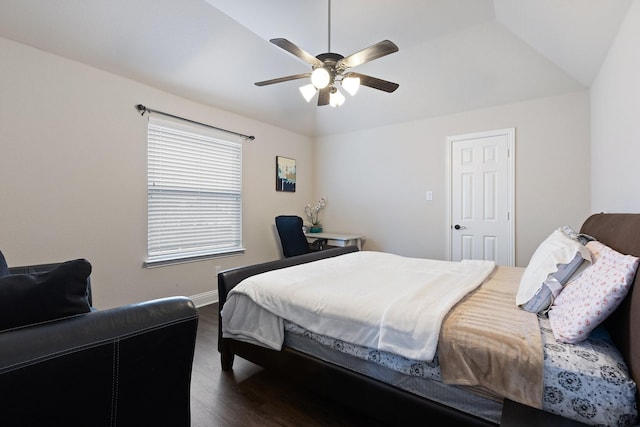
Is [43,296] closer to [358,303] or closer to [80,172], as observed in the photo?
[358,303]

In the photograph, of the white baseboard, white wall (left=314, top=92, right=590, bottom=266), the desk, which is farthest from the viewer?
the desk

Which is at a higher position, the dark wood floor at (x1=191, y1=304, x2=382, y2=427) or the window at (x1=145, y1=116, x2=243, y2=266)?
the window at (x1=145, y1=116, x2=243, y2=266)

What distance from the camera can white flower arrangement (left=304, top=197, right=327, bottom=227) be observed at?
16.7 feet

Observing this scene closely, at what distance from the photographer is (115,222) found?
2822mm

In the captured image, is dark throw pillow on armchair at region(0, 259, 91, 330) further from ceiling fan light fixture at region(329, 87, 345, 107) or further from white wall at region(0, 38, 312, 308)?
ceiling fan light fixture at region(329, 87, 345, 107)

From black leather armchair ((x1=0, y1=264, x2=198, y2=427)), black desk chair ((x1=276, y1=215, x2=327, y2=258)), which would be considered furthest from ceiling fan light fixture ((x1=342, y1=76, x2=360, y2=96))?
black desk chair ((x1=276, y1=215, x2=327, y2=258))

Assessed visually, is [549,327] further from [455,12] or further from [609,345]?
[455,12]

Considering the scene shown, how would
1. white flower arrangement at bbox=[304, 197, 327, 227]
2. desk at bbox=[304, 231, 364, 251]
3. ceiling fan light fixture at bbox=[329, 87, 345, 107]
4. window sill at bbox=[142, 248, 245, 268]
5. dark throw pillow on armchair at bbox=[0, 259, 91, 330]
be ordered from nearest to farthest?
dark throw pillow on armchair at bbox=[0, 259, 91, 330] < ceiling fan light fixture at bbox=[329, 87, 345, 107] < window sill at bbox=[142, 248, 245, 268] < desk at bbox=[304, 231, 364, 251] < white flower arrangement at bbox=[304, 197, 327, 227]

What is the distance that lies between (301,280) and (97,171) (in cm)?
223

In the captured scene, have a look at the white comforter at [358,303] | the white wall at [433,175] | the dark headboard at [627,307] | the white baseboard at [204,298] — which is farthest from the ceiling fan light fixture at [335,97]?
the white baseboard at [204,298]

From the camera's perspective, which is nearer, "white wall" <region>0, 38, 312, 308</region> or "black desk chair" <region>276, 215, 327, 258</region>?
"white wall" <region>0, 38, 312, 308</region>

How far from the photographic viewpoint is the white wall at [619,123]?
1.80m

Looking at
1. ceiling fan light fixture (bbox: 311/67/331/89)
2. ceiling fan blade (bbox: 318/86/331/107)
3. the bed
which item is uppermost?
ceiling fan blade (bbox: 318/86/331/107)

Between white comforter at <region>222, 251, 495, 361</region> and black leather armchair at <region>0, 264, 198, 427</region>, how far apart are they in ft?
2.04
